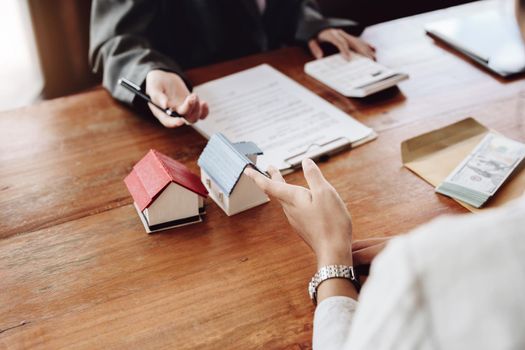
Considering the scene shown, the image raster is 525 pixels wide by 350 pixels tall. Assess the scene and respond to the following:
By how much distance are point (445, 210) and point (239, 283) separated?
42 cm

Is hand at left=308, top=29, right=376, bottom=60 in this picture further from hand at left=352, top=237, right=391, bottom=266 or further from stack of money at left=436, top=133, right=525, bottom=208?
hand at left=352, top=237, right=391, bottom=266

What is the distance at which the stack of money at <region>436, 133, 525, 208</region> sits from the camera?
116cm

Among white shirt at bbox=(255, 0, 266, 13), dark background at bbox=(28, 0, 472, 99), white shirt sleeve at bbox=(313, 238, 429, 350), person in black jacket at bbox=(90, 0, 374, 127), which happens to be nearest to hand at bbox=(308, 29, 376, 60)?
person in black jacket at bbox=(90, 0, 374, 127)

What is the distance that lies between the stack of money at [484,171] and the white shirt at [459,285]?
637 mm

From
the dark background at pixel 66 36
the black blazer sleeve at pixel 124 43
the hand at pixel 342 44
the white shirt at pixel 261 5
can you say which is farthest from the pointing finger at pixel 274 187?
the dark background at pixel 66 36

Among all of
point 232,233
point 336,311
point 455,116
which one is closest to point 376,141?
point 455,116

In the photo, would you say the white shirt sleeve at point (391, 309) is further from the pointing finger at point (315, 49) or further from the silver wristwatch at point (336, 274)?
the pointing finger at point (315, 49)

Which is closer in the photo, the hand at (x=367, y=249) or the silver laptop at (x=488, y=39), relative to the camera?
Result: the hand at (x=367, y=249)

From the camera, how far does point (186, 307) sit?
0.96 m

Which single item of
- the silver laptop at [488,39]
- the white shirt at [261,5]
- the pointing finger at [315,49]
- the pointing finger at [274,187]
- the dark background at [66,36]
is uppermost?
the pointing finger at [274,187]

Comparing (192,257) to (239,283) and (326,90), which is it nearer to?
(239,283)

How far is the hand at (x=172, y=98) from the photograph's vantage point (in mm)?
1317

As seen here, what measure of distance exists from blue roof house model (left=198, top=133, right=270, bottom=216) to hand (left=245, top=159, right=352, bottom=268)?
71mm

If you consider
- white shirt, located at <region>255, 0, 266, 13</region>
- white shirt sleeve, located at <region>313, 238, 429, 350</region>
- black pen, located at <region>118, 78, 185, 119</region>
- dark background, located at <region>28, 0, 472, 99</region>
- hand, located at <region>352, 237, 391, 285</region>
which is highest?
white shirt sleeve, located at <region>313, 238, 429, 350</region>
